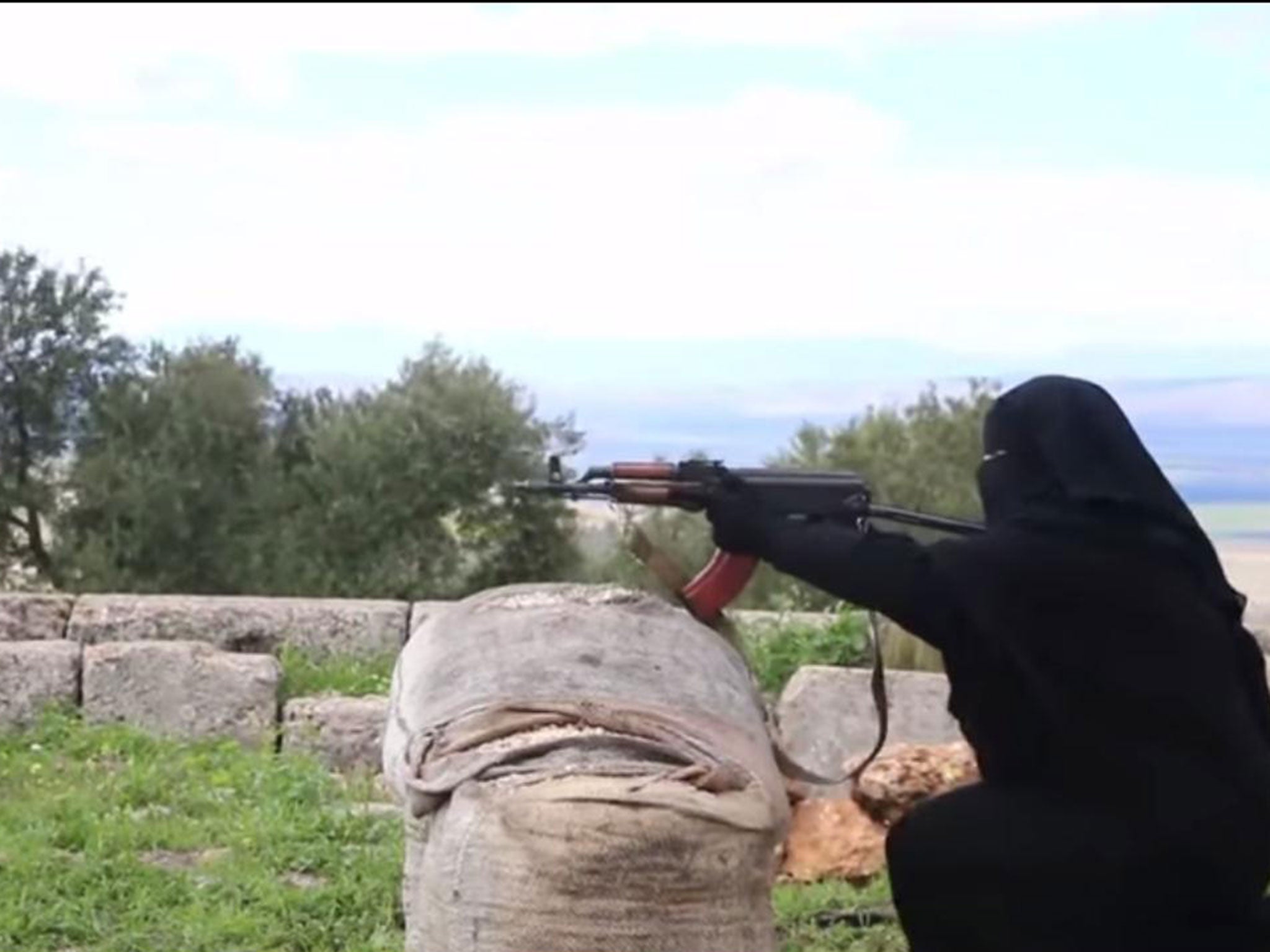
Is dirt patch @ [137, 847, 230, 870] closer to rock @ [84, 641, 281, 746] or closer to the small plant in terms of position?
rock @ [84, 641, 281, 746]

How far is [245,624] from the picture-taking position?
25.9ft

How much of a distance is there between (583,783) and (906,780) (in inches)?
103

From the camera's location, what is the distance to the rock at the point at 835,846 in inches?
221

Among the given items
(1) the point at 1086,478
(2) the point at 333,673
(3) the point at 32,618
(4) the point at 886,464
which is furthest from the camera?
(4) the point at 886,464

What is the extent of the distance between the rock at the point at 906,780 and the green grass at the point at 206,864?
0.23 metres

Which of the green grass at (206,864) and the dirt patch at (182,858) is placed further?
the dirt patch at (182,858)

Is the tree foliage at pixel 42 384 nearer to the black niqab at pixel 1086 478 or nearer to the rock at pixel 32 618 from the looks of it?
the rock at pixel 32 618

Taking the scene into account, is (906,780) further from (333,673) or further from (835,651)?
(333,673)

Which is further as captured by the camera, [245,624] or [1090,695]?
[245,624]

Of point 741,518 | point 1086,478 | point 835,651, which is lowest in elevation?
point 835,651

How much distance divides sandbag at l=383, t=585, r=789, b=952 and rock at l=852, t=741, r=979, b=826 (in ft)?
6.72

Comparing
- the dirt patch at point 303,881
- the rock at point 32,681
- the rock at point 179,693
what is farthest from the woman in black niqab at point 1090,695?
the rock at point 32,681

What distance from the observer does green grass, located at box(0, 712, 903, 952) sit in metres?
4.81

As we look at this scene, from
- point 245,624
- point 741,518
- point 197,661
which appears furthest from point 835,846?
point 245,624
